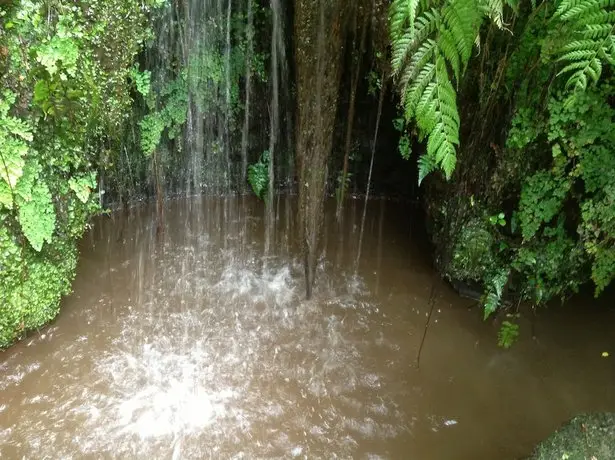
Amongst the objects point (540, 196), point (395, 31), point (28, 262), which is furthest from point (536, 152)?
point (28, 262)

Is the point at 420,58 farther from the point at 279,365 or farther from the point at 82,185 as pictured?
the point at 82,185

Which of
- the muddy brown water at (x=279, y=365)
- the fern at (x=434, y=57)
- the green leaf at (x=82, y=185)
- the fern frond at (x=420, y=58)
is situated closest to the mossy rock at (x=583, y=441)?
the muddy brown water at (x=279, y=365)

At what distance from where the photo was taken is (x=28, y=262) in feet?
13.0

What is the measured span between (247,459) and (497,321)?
249 centimetres

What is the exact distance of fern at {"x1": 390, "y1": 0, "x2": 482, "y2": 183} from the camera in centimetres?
313

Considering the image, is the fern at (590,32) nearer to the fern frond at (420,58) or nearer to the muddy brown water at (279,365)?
the fern frond at (420,58)

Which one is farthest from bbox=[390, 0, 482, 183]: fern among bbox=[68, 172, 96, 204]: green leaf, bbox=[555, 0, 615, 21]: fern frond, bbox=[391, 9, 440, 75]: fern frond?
bbox=[68, 172, 96, 204]: green leaf

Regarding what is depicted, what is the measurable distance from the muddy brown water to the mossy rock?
3.22 ft

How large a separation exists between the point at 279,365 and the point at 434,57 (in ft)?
8.41

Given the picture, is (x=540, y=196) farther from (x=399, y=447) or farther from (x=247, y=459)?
(x=247, y=459)

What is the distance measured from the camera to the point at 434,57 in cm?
330

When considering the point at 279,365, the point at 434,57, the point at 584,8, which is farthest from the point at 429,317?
the point at 584,8

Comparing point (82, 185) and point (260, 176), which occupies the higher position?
point (82, 185)

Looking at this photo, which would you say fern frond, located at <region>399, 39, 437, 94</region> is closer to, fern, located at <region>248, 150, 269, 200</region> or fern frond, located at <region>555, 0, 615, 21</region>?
fern frond, located at <region>555, 0, 615, 21</region>
